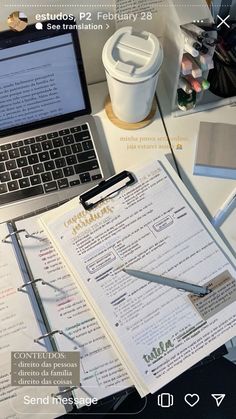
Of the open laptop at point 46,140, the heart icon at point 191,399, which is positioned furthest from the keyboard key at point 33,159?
the heart icon at point 191,399

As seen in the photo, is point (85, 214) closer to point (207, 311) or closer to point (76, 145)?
point (76, 145)

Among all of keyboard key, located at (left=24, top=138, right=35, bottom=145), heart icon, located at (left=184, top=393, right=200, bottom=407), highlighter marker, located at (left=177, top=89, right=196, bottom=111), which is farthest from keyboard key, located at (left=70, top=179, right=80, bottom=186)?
heart icon, located at (left=184, top=393, right=200, bottom=407)

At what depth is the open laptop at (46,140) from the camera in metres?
0.79

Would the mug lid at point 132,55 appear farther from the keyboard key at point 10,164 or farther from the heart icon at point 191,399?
the heart icon at point 191,399

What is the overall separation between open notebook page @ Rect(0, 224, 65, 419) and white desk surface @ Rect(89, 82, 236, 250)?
0.25m

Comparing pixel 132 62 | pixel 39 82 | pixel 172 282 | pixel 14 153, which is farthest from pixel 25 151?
pixel 172 282

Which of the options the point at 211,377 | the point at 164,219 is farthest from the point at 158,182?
the point at 211,377

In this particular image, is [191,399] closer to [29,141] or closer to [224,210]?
[224,210]

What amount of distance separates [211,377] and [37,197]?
58 cm

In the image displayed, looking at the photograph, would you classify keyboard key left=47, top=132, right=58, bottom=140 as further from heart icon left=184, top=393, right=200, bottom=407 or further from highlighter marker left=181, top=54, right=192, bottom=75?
heart icon left=184, top=393, right=200, bottom=407

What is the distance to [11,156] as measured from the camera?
0.84 m

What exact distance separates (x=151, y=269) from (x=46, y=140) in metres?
0.30

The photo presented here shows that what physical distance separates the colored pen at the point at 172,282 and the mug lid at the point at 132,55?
1.00 feet

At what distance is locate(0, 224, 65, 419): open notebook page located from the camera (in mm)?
733
